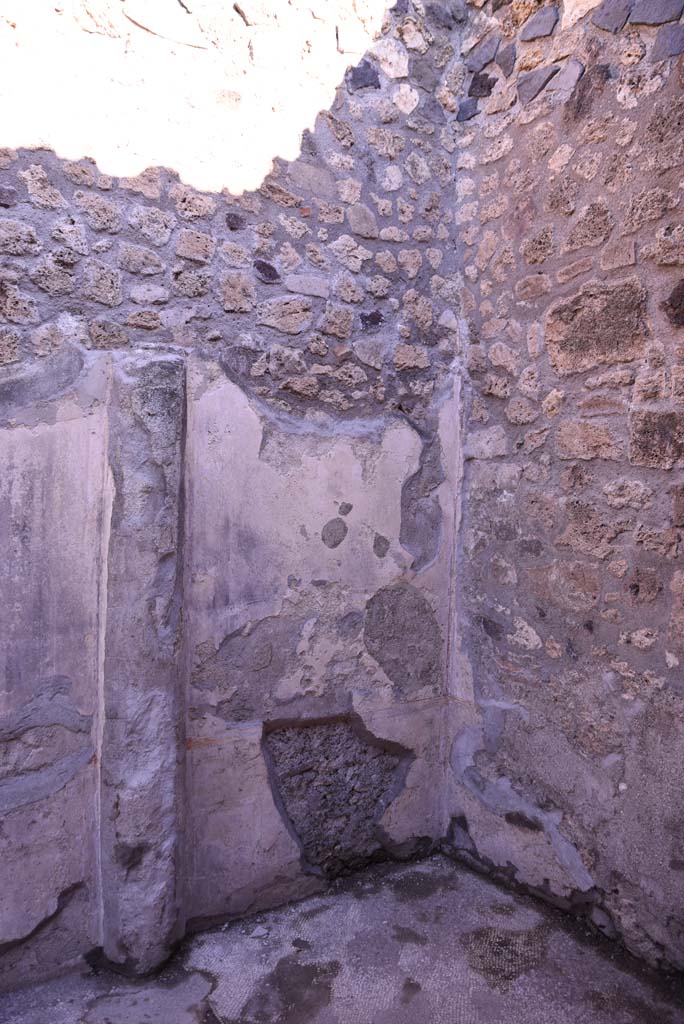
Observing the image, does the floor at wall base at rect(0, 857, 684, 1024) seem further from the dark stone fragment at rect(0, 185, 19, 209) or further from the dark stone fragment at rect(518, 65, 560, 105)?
the dark stone fragment at rect(518, 65, 560, 105)

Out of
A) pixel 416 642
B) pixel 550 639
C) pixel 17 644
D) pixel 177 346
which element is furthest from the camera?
pixel 416 642

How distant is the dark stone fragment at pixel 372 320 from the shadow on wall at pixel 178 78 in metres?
0.57

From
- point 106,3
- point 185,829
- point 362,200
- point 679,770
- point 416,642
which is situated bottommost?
point 185,829

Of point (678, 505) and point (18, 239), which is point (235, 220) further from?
point (678, 505)

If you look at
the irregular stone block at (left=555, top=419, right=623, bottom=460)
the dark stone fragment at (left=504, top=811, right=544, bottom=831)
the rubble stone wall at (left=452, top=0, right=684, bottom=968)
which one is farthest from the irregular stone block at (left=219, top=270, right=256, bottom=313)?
the dark stone fragment at (left=504, top=811, right=544, bottom=831)

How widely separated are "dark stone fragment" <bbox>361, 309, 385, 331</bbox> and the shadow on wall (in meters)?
0.57

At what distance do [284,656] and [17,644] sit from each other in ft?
2.73

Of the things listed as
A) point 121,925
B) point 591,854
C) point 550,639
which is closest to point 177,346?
point 550,639

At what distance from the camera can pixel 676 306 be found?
1.94 m

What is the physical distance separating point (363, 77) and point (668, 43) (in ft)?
3.33

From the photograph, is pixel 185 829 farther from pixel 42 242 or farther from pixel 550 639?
pixel 42 242

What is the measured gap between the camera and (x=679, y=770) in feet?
6.40

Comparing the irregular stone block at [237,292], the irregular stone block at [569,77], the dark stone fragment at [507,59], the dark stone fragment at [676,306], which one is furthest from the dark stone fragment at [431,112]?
the dark stone fragment at [676,306]

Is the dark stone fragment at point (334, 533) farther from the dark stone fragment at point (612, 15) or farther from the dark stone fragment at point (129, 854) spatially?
the dark stone fragment at point (612, 15)
